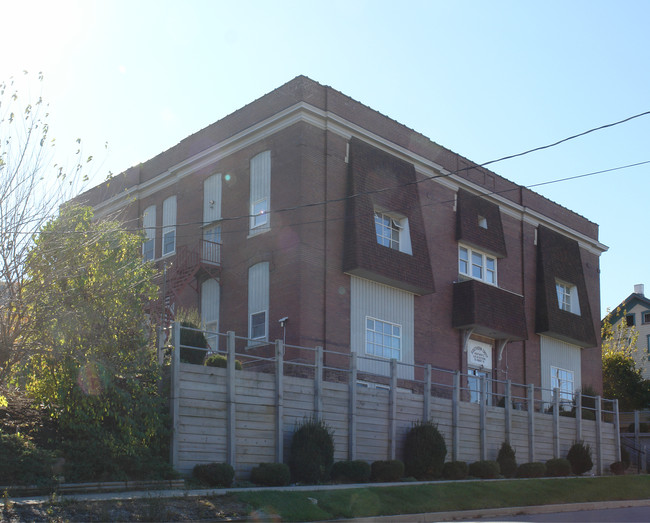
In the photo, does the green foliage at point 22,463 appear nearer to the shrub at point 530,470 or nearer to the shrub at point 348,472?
the shrub at point 348,472

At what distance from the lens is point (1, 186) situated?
16.2 metres

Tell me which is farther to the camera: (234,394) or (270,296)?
(270,296)

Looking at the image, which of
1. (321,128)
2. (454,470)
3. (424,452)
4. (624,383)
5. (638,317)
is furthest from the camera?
(638,317)

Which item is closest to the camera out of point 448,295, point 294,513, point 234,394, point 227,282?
point 294,513

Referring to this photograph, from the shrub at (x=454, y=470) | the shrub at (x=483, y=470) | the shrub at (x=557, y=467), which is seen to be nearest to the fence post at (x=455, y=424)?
the shrub at (x=483, y=470)

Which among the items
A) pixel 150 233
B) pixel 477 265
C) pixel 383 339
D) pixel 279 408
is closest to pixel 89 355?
pixel 279 408

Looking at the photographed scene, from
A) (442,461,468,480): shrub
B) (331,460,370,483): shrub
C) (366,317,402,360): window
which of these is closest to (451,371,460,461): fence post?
(442,461,468,480): shrub

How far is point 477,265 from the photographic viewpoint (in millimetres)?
35625

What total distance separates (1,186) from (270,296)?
13.6 m

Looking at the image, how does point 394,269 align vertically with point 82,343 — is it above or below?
above

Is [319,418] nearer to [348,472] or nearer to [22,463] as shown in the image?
[348,472]

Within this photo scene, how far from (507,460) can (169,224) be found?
15.9 metres

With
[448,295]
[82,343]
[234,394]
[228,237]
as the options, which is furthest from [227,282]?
[82,343]

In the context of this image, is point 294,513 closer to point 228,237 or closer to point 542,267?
point 228,237
